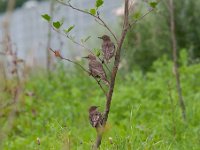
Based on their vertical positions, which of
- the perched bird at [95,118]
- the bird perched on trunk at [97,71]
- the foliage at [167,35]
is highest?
the foliage at [167,35]

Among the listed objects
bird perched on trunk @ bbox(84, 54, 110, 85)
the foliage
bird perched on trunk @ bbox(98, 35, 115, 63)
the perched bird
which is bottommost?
the perched bird

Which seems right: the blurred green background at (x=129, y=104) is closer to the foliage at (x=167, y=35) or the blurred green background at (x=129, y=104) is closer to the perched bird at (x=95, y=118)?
the foliage at (x=167, y=35)

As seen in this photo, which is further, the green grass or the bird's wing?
the green grass

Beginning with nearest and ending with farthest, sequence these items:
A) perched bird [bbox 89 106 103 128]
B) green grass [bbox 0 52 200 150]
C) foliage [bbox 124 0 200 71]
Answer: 1. perched bird [bbox 89 106 103 128]
2. green grass [bbox 0 52 200 150]
3. foliage [bbox 124 0 200 71]

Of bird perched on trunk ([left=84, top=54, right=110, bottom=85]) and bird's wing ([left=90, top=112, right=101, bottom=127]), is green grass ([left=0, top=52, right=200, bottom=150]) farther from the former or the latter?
bird perched on trunk ([left=84, top=54, right=110, bottom=85])

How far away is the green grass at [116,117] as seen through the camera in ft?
9.33

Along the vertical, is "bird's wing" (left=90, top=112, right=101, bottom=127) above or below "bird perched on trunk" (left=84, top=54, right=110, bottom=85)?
below

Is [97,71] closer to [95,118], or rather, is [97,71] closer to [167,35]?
[95,118]

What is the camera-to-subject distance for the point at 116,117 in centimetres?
483

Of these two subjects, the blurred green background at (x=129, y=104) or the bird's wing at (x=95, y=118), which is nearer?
the bird's wing at (x=95, y=118)

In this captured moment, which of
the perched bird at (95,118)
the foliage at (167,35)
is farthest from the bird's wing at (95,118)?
the foliage at (167,35)

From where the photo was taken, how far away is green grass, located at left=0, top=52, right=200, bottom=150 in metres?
2.84

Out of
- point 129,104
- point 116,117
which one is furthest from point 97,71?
point 129,104

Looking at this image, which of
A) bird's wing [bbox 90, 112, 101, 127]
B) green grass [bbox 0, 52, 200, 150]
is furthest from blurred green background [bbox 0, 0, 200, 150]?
bird's wing [bbox 90, 112, 101, 127]
